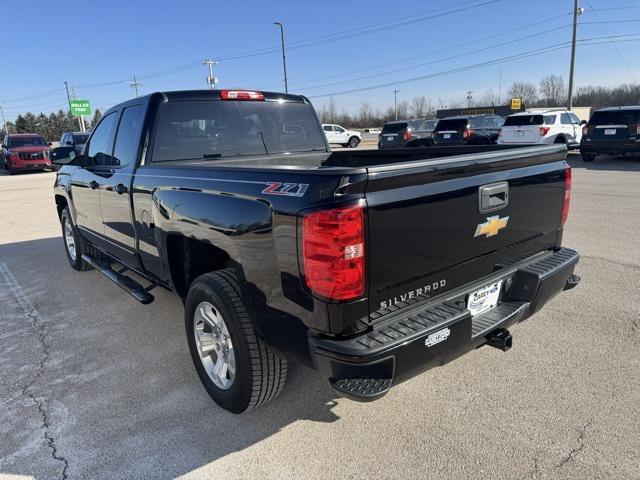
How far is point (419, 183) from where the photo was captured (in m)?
2.25

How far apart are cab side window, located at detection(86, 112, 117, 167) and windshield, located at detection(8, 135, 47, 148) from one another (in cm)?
2321

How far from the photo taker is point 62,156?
5270 mm

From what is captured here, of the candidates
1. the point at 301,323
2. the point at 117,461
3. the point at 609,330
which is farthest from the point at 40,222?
the point at 609,330

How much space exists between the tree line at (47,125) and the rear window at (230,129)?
305 ft

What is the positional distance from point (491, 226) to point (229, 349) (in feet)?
5.76

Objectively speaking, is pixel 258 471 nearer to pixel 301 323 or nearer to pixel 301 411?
pixel 301 411

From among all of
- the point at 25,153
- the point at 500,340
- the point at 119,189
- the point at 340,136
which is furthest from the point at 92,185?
the point at 340,136

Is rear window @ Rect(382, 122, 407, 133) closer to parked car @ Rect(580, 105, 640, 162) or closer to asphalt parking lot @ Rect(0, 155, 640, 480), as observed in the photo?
parked car @ Rect(580, 105, 640, 162)

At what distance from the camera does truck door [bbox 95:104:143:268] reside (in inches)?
153

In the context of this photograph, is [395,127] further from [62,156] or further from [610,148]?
[62,156]

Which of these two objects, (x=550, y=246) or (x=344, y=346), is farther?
(x=550, y=246)

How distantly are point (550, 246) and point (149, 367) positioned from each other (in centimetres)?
315

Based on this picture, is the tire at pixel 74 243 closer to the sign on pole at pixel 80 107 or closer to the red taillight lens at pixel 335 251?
the red taillight lens at pixel 335 251

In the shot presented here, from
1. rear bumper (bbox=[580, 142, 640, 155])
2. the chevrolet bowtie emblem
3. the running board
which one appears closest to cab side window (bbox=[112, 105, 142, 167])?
the running board
